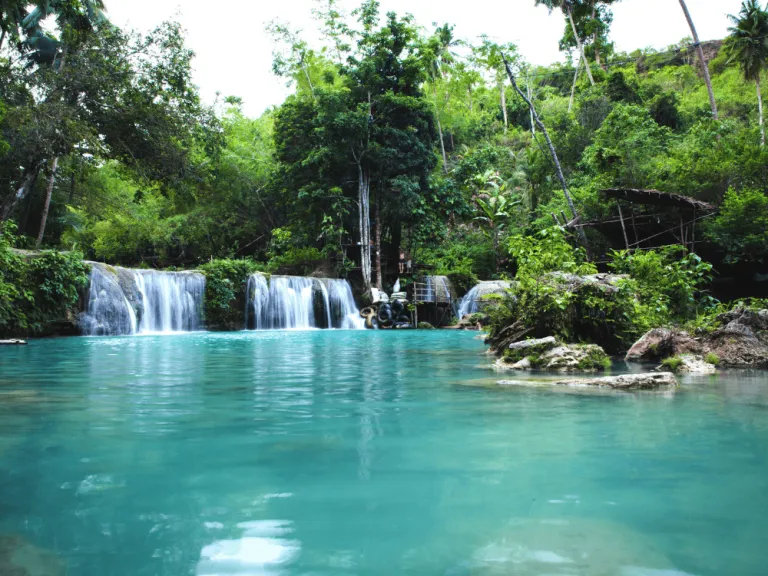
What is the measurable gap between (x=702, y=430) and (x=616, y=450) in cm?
91

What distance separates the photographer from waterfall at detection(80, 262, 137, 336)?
19219 mm

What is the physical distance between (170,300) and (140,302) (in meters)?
1.45

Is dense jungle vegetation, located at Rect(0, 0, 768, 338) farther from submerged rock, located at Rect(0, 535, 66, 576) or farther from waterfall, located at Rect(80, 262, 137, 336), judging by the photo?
submerged rock, located at Rect(0, 535, 66, 576)

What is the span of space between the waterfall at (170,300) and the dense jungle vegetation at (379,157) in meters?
1.20

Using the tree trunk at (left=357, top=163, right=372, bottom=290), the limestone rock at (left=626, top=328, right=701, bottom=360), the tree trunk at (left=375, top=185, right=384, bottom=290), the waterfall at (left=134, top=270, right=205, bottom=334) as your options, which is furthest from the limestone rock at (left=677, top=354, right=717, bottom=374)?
the tree trunk at (left=375, top=185, right=384, bottom=290)

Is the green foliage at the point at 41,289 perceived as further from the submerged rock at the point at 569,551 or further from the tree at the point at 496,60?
the tree at the point at 496,60

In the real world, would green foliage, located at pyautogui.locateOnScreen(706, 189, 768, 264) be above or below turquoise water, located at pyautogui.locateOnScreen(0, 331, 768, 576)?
above

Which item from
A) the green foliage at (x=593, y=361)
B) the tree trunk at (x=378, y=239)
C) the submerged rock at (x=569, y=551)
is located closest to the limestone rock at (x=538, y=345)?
the green foliage at (x=593, y=361)

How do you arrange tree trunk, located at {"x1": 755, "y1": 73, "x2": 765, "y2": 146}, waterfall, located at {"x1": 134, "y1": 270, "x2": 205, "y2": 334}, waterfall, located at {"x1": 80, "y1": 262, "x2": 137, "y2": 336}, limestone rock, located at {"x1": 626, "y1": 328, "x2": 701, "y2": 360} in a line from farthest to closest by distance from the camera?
1. tree trunk, located at {"x1": 755, "y1": 73, "x2": 765, "y2": 146}
2. waterfall, located at {"x1": 134, "y1": 270, "x2": 205, "y2": 334}
3. waterfall, located at {"x1": 80, "y1": 262, "x2": 137, "y2": 336}
4. limestone rock, located at {"x1": 626, "y1": 328, "x2": 701, "y2": 360}

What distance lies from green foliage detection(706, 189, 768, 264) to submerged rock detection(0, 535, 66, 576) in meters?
19.7

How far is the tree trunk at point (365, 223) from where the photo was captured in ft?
92.1

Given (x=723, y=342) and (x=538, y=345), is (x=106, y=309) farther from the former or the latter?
(x=723, y=342)

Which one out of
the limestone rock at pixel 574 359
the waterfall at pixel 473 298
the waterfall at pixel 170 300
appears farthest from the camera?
the waterfall at pixel 473 298

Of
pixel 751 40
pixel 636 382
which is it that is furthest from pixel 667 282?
pixel 751 40
